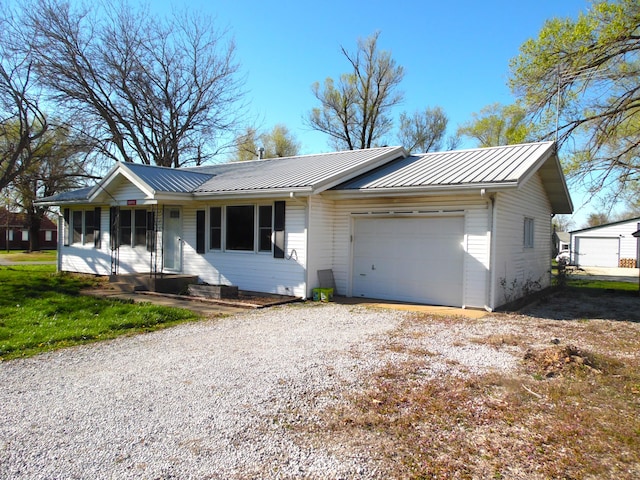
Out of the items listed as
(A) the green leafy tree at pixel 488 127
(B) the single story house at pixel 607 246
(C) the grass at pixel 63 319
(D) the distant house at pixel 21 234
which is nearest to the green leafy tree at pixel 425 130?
(A) the green leafy tree at pixel 488 127

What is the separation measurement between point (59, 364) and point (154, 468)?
322 cm

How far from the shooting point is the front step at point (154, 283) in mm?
12211

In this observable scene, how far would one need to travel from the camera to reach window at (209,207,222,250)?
12883 millimetres

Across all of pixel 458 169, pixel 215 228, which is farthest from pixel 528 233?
pixel 215 228

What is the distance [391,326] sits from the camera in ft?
26.6

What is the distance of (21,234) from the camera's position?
47688 mm

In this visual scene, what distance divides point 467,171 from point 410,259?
2.43m

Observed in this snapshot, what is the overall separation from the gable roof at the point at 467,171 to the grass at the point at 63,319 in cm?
536

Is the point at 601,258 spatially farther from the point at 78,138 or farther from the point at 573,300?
the point at 78,138

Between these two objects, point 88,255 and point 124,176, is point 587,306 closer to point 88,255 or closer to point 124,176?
point 124,176

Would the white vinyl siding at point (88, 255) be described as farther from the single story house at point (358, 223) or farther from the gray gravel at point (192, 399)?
the gray gravel at point (192, 399)

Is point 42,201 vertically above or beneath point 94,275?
above

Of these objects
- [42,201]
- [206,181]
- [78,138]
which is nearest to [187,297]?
[206,181]

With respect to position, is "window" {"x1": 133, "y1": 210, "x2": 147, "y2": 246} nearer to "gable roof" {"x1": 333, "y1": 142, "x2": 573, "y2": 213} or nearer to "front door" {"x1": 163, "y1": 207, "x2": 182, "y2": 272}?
"front door" {"x1": 163, "y1": 207, "x2": 182, "y2": 272}
